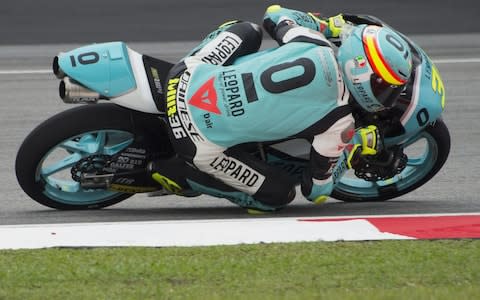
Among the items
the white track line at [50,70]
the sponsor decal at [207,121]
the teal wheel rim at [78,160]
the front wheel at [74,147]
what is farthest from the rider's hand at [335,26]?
the white track line at [50,70]

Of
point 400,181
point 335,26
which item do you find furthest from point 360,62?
point 400,181

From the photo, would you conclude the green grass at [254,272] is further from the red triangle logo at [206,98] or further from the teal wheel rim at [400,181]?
the teal wheel rim at [400,181]

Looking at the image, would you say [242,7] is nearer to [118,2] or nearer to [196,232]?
[118,2]

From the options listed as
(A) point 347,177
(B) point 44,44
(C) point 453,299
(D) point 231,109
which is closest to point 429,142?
(A) point 347,177

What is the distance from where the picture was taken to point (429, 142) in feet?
25.2

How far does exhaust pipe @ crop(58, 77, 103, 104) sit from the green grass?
1.09m

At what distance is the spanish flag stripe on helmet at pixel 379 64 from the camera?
21.9ft

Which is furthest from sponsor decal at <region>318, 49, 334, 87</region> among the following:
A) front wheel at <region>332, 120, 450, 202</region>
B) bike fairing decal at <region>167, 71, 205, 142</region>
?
front wheel at <region>332, 120, 450, 202</region>

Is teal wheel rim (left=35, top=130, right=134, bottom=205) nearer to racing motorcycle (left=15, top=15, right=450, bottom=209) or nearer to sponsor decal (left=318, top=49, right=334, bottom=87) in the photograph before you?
racing motorcycle (left=15, top=15, right=450, bottom=209)

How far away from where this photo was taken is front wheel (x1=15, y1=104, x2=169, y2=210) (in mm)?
7059

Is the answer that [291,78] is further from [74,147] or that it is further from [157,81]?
[74,147]

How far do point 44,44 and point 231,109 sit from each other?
6.25 metres

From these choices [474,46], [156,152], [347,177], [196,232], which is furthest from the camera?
[474,46]

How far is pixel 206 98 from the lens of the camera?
23.1 feet
